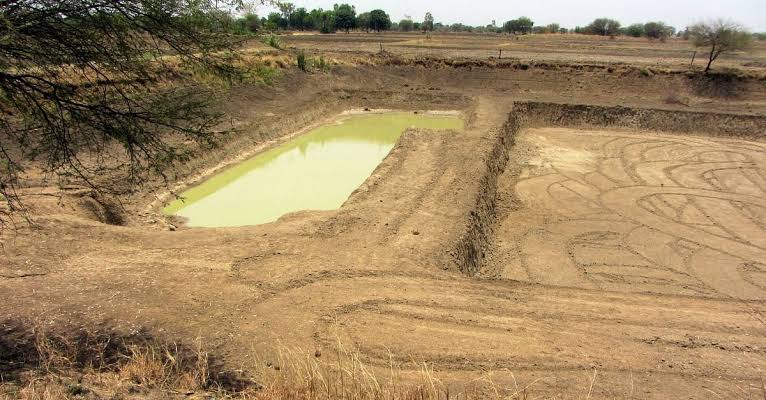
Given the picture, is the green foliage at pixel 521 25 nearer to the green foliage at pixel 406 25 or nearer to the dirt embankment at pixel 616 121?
the green foliage at pixel 406 25

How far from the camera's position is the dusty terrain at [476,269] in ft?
24.8

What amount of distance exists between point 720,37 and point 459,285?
36647 mm

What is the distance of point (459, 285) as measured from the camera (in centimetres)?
980

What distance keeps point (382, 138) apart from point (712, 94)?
23.2 meters

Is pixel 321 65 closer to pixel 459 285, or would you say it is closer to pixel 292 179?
pixel 292 179

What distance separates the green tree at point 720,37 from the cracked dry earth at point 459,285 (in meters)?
23.6

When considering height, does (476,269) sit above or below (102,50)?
below

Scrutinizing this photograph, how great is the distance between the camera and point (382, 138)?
27516mm

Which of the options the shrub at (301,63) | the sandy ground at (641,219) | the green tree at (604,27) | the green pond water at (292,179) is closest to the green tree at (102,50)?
the green pond water at (292,179)

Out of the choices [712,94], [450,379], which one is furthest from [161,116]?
[712,94]

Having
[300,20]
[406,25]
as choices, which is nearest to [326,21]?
[300,20]

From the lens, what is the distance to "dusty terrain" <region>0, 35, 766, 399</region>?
7.57 metres

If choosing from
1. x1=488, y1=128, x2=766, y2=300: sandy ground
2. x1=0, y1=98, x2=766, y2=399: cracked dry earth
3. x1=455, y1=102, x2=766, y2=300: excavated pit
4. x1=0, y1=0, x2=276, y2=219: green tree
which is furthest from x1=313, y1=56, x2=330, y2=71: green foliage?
x1=0, y1=0, x2=276, y2=219: green tree

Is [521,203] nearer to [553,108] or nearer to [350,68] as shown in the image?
[553,108]
